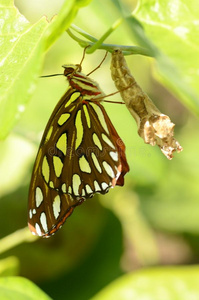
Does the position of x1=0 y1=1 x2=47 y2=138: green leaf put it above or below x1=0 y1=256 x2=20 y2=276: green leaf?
above

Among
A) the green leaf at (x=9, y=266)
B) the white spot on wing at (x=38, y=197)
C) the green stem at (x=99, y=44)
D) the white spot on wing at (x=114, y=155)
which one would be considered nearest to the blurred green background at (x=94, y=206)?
the green leaf at (x=9, y=266)


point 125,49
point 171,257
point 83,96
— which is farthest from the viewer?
point 171,257

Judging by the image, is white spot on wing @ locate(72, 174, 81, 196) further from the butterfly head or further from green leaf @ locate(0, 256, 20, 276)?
green leaf @ locate(0, 256, 20, 276)

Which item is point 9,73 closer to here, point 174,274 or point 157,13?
point 157,13

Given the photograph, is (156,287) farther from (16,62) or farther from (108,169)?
(16,62)

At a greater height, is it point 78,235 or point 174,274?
point 78,235

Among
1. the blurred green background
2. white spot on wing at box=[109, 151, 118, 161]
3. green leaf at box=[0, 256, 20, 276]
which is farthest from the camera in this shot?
the blurred green background

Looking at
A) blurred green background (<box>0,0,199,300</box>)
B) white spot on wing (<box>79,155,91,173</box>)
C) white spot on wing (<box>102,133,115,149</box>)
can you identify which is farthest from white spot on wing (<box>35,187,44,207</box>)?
blurred green background (<box>0,0,199,300</box>)

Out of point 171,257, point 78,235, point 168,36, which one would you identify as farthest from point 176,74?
point 171,257
